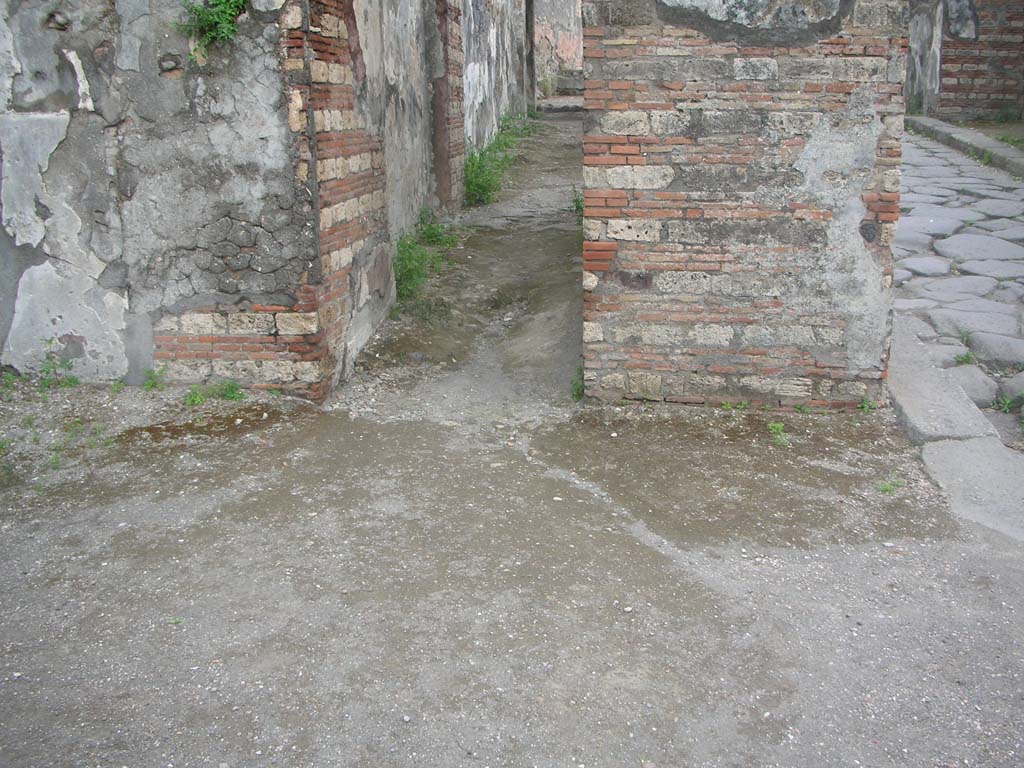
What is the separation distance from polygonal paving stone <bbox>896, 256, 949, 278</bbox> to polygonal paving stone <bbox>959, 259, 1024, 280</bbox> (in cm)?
15

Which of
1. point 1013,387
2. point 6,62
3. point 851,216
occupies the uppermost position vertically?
point 6,62

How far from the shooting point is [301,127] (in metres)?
4.70

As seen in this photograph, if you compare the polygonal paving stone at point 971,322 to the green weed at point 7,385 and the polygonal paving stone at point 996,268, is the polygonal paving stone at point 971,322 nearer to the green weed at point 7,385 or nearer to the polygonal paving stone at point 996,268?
the polygonal paving stone at point 996,268

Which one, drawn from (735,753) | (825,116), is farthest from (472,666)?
(825,116)

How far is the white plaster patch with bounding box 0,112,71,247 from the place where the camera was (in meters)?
4.79

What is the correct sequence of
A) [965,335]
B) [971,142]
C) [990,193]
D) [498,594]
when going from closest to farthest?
[498,594] → [965,335] → [990,193] → [971,142]

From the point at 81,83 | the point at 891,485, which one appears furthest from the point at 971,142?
the point at 81,83

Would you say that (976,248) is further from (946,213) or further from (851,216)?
(851,216)

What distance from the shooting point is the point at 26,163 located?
191 inches

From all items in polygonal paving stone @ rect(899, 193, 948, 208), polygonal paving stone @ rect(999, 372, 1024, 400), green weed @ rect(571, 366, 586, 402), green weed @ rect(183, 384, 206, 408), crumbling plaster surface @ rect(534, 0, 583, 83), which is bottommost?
polygonal paving stone @ rect(999, 372, 1024, 400)

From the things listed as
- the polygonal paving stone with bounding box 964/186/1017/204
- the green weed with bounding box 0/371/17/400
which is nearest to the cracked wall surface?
the green weed with bounding box 0/371/17/400

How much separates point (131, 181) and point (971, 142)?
9590 millimetres

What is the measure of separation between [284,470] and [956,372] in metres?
3.89

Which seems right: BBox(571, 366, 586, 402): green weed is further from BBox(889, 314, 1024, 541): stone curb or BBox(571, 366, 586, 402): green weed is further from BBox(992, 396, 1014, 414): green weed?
BBox(992, 396, 1014, 414): green weed
